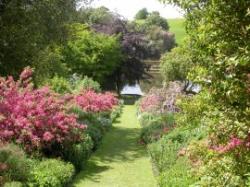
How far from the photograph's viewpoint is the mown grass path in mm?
12906

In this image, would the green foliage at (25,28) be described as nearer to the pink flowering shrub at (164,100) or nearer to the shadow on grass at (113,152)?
the shadow on grass at (113,152)

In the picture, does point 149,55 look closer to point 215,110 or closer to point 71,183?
point 71,183

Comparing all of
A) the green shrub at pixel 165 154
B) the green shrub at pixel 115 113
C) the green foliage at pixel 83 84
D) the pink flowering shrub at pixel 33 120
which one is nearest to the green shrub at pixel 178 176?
the green shrub at pixel 165 154

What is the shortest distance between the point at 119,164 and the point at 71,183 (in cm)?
287

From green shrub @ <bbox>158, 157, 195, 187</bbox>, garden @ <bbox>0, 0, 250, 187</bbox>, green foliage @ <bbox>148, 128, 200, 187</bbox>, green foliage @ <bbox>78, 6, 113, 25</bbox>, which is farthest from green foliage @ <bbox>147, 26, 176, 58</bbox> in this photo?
green shrub @ <bbox>158, 157, 195, 187</bbox>

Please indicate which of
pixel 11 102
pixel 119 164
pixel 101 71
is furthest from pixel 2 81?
pixel 101 71

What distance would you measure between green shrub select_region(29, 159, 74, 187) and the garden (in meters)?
0.03

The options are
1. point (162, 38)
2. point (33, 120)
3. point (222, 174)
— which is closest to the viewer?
point (222, 174)

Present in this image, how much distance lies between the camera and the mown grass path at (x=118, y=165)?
12906mm

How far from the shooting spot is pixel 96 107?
869 inches

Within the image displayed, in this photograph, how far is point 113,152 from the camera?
56.0ft

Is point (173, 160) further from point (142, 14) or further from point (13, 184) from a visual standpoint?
point (142, 14)

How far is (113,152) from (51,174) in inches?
245

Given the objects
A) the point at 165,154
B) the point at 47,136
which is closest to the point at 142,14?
the point at 165,154
